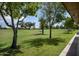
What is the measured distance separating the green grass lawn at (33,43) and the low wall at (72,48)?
0.03m

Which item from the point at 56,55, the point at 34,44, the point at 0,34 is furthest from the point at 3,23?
the point at 56,55

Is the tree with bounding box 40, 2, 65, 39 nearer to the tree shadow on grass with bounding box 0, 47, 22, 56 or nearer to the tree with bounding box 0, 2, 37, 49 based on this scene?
the tree with bounding box 0, 2, 37, 49

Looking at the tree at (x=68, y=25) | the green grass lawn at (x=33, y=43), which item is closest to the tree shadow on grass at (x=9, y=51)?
the green grass lawn at (x=33, y=43)

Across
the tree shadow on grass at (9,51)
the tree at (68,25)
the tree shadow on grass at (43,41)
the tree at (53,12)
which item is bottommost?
the tree shadow on grass at (9,51)

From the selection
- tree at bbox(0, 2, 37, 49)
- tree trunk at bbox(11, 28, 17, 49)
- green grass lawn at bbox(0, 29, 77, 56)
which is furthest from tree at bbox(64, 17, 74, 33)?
tree trunk at bbox(11, 28, 17, 49)

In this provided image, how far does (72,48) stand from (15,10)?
0.72 metres

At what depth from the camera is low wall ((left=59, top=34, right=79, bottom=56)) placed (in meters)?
4.00

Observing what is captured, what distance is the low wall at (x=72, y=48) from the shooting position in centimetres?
400

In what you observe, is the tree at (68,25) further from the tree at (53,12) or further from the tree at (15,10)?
the tree at (15,10)

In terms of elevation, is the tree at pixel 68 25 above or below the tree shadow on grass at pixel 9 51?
above

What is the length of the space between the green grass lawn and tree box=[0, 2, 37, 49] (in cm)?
5

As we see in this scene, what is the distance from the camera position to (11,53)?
4020 mm

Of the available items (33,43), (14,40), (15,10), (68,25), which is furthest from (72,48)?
(15,10)

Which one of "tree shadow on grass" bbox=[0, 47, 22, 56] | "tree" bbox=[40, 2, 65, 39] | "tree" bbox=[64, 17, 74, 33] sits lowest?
"tree shadow on grass" bbox=[0, 47, 22, 56]
